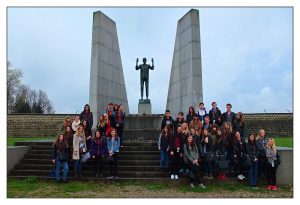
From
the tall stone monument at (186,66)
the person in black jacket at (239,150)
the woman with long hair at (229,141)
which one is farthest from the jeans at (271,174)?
the tall stone monument at (186,66)

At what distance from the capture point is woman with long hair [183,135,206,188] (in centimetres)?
941

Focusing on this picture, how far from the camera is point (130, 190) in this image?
29.6 feet

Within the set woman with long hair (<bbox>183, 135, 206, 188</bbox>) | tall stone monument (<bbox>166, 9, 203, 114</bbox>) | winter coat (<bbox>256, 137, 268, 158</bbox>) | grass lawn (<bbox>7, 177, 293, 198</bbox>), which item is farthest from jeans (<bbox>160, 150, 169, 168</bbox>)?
tall stone monument (<bbox>166, 9, 203, 114</bbox>)

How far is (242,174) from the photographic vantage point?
1007 cm

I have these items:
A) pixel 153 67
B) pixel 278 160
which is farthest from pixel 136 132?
pixel 278 160

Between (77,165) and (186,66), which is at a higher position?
(186,66)

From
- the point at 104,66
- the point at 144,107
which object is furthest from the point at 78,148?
the point at 144,107

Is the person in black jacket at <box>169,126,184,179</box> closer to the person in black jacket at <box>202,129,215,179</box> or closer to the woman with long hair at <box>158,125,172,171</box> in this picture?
the woman with long hair at <box>158,125,172,171</box>

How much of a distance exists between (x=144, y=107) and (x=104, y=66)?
3.01 metres

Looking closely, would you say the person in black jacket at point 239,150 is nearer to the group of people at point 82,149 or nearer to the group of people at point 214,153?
the group of people at point 214,153

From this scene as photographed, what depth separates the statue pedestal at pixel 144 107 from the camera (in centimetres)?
1789

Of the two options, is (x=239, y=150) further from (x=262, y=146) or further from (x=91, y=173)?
(x=91, y=173)

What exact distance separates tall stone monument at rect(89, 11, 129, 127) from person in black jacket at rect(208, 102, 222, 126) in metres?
6.25

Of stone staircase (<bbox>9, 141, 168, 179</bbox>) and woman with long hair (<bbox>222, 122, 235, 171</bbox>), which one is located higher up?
woman with long hair (<bbox>222, 122, 235, 171</bbox>)
